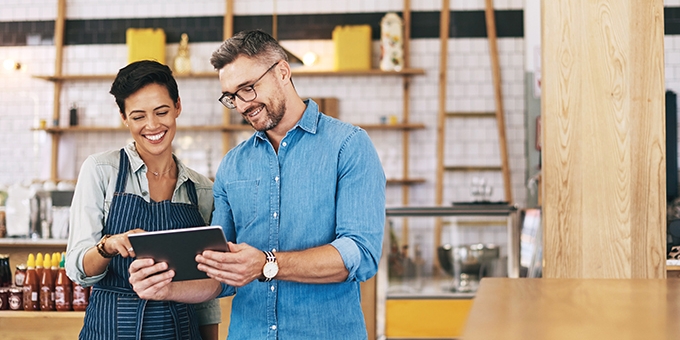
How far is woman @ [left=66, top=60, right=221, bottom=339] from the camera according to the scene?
203 cm

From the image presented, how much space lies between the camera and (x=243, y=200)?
6.30ft

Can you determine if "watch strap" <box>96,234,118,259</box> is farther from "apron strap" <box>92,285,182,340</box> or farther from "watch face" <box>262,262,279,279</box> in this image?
"watch face" <box>262,262,279,279</box>

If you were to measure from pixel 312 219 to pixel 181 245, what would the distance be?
344 mm

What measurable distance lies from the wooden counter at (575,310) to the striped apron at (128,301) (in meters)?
0.99

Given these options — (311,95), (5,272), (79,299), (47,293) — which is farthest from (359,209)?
(311,95)

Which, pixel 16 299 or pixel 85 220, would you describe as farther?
pixel 16 299

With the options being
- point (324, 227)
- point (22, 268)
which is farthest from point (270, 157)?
point (22, 268)

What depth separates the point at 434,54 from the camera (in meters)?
6.81

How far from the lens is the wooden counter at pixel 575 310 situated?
3.21ft

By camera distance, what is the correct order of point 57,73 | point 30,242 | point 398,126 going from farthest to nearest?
1. point 57,73
2. point 398,126
3. point 30,242

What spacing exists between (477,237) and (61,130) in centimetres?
452

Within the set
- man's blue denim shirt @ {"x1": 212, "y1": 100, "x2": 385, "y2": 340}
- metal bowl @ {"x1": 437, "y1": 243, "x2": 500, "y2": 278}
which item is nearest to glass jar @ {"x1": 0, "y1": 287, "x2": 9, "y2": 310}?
man's blue denim shirt @ {"x1": 212, "y1": 100, "x2": 385, "y2": 340}

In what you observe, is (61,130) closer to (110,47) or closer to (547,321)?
(110,47)

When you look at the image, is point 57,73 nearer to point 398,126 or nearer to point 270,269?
point 398,126
